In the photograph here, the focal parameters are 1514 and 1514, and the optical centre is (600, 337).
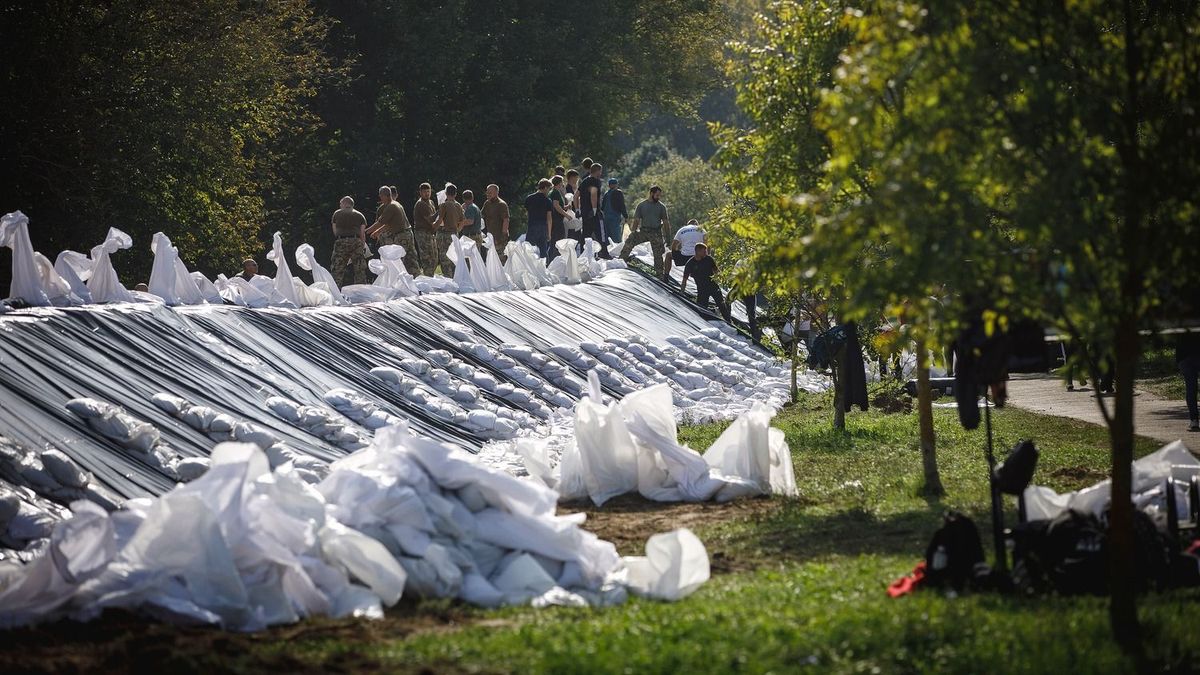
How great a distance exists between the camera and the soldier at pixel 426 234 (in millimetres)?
25109

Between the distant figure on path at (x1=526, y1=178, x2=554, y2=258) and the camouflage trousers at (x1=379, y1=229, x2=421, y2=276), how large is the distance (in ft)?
12.6

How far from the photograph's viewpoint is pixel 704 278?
3117 cm

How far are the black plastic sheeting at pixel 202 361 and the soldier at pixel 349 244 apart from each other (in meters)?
2.08

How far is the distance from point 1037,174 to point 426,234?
1924cm

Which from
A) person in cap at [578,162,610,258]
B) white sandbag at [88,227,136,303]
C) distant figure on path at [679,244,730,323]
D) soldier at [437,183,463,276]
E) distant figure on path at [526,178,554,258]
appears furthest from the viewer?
distant figure on path at [679,244,730,323]

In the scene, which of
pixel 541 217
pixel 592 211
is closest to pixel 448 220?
pixel 541 217

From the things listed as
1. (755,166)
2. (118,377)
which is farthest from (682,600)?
(118,377)

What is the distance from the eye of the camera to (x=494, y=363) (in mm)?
20438

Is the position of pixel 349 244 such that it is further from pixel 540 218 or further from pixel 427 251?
pixel 540 218

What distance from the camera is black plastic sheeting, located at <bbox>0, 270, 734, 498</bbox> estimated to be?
12.2 metres

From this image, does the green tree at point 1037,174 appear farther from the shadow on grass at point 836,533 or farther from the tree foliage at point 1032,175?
the shadow on grass at point 836,533

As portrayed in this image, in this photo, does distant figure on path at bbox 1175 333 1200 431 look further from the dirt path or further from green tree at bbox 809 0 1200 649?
green tree at bbox 809 0 1200 649

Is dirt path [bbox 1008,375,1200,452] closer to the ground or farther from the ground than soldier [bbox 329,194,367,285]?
closer to the ground

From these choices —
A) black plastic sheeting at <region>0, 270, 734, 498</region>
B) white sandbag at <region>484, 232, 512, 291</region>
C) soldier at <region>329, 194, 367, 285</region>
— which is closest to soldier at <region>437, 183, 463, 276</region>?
white sandbag at <region>484, 232, 512, 291</region>
